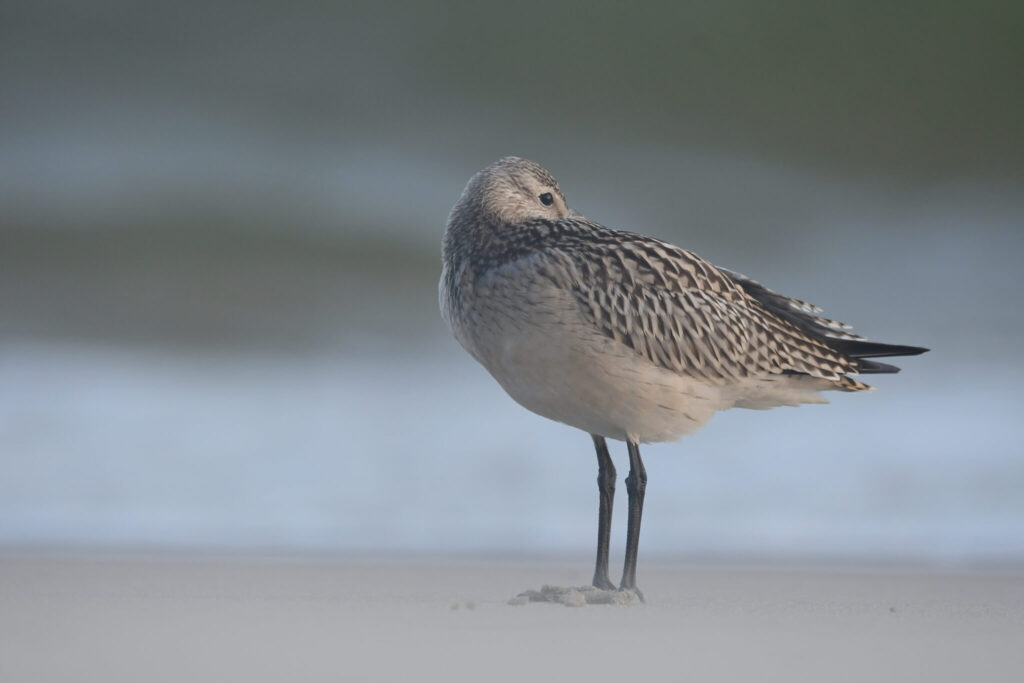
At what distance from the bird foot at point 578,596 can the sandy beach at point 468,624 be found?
0.07m

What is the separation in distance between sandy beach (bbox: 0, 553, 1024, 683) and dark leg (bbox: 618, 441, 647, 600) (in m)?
0.14

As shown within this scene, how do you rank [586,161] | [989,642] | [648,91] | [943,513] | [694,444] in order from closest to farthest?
[989,642] < [943,513] < [694,444] < [586,161] < [648,91]

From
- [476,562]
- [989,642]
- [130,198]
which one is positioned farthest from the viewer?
[130,198]

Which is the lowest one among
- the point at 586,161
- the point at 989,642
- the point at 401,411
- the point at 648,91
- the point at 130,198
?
the point at 989,642

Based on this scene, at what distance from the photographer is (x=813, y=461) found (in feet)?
25.3

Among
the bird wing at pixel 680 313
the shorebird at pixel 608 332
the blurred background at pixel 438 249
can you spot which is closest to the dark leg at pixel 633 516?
the shorebird at pixel 608 332

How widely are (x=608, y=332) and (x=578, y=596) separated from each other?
0.96 m

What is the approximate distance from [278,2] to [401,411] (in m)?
6.68

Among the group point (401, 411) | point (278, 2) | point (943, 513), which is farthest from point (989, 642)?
point (278, 2)

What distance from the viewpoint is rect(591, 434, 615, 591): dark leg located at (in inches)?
192

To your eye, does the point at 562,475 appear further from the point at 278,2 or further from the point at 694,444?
the point at 278,2

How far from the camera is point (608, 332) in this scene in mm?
4844

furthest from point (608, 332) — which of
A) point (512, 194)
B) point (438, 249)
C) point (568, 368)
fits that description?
point (438, 249)

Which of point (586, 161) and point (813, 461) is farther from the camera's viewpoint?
point (586, 161)
